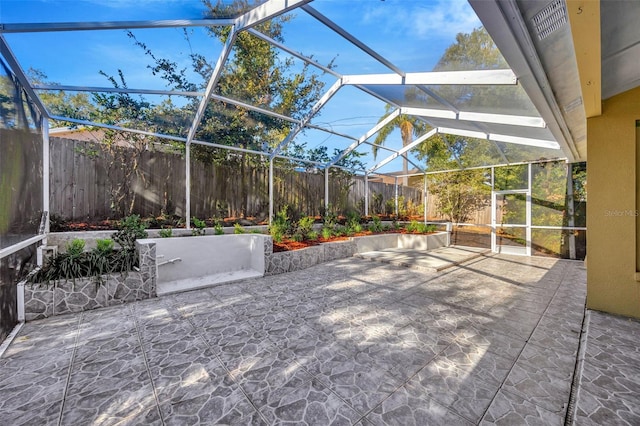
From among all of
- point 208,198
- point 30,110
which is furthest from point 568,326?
point 30,110

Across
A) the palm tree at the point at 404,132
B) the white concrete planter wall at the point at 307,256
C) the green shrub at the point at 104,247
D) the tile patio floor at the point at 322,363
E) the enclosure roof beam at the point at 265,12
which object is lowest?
the tile patio floor at the point at 322,363

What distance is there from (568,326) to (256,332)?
3875mm

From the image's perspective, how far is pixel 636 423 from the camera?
5.57ft

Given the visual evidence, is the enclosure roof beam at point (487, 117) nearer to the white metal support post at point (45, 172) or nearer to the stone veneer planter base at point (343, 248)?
the stone veneer planter base at point (343, 248)

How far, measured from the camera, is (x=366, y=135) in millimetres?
7773

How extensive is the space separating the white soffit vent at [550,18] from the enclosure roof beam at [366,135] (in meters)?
4.30

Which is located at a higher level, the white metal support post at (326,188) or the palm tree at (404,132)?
the palm tree at (404,132)

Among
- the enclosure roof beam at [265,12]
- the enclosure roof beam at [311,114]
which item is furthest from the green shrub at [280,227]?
the enclosure roof beam at [265,12]

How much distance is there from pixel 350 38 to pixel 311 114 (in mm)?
2422

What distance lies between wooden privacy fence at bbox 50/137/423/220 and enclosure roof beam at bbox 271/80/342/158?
38.0 inches

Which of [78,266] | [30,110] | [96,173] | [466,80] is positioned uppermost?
[466,80]

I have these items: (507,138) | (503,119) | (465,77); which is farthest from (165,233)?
(507,138)

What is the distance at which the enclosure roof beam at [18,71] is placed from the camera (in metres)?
2.80

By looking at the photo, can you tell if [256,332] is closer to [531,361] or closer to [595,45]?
[531,361]
